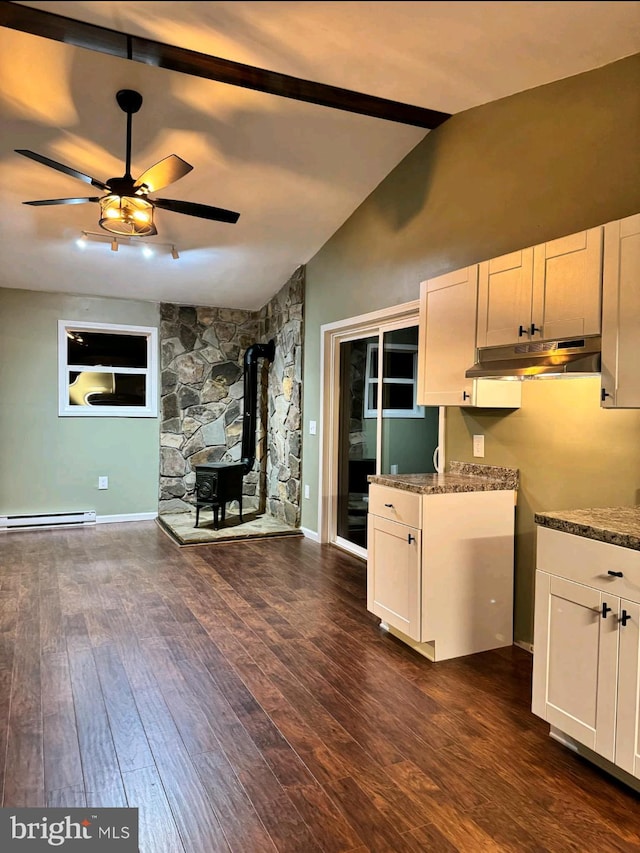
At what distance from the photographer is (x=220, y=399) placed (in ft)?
21.6

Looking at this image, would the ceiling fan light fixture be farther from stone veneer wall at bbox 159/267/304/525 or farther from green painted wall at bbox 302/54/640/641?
stone veneer wall at bbox 159/267/304/525

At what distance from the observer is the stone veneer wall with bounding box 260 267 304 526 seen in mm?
5730

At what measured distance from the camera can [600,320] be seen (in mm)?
2234

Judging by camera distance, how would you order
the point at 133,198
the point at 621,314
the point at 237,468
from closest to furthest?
the point at 621,314, the point at 133,198, the point at 237,468

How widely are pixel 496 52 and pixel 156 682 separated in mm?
3295

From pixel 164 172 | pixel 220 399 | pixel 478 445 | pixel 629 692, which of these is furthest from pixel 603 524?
pixel 220 399

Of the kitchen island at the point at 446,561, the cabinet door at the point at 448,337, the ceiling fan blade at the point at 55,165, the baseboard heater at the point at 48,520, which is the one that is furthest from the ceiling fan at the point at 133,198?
the baseboard heater at the point at 48,520

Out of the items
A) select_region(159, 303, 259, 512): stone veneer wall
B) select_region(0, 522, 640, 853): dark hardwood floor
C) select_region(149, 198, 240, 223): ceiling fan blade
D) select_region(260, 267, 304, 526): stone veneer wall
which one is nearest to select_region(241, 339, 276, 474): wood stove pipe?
select_region(260, 267, 304, 526): stone veneer wall

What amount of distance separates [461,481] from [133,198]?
249cm

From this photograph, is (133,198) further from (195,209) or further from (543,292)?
(543,292)

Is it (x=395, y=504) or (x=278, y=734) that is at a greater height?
(x=395, y=504)

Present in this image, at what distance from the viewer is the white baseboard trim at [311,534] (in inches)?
212

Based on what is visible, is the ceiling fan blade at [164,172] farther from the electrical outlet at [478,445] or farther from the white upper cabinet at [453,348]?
the electrical outlet at [478,445]

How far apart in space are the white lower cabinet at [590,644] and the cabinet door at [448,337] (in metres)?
1.11
